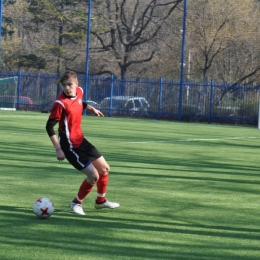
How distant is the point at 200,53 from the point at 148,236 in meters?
42.1

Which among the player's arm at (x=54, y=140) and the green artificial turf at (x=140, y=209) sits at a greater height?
the player's arm at (x=54, y=140)

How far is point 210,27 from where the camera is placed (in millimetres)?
47719

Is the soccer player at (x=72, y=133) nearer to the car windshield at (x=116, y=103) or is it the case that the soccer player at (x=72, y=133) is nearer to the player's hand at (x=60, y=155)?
the player's hand at (x=60, y=155)

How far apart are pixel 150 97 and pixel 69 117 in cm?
3023

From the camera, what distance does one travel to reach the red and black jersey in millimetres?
7973

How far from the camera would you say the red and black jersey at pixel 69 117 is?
797cm

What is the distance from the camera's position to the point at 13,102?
4003 centimetres

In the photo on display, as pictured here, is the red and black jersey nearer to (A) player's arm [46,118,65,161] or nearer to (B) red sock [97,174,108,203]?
(A) player's arm [46,118,65,161]

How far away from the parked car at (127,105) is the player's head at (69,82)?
2990 centimetres

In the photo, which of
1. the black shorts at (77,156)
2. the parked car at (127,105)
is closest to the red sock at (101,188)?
the black shorts at (77,156)

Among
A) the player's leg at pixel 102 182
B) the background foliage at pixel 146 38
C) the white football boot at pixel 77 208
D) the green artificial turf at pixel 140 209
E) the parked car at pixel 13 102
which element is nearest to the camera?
the green artificial turf at pixel 140 209

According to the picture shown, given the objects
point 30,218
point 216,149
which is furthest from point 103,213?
point 216,149

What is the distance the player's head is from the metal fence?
1113 inches

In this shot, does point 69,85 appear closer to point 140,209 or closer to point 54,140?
point 54,140
